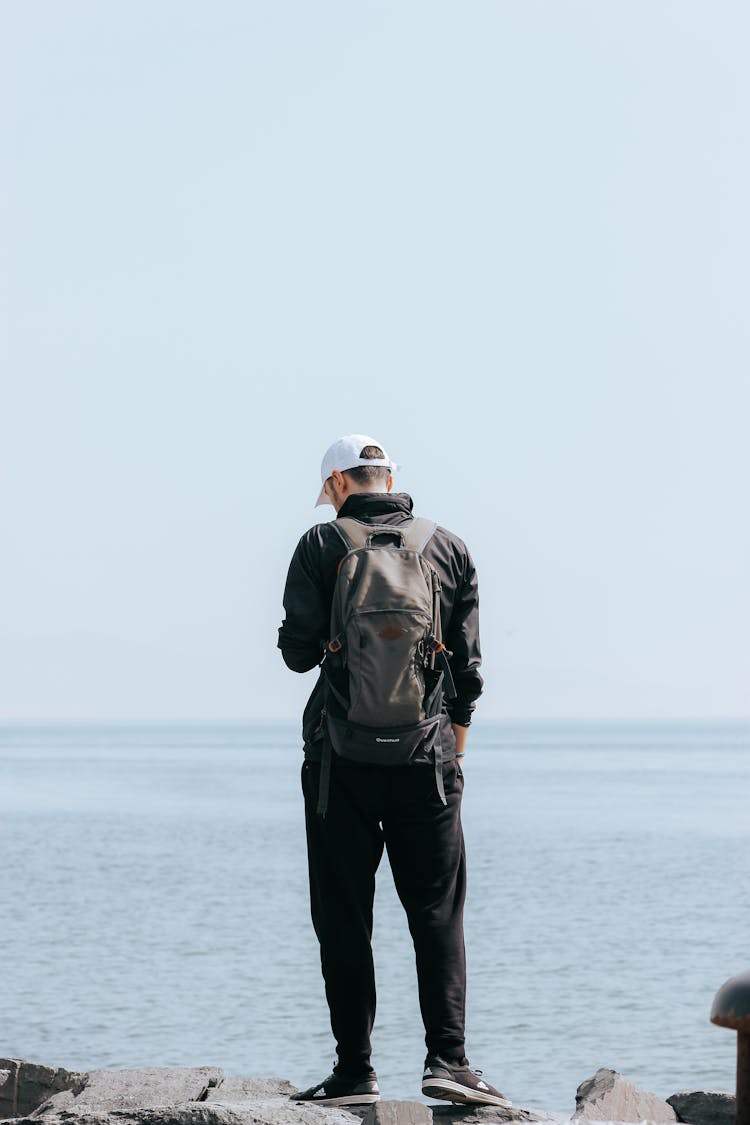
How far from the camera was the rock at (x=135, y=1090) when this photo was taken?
5.31 metres

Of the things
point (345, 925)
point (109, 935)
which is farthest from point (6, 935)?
point (345, 925)

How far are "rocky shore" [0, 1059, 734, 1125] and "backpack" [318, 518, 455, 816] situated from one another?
966mm

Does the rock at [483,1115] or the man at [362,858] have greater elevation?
the man at [362,858]

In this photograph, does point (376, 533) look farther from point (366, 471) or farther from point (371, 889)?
point (371, 889)

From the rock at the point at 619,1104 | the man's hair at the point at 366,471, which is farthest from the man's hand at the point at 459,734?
the rock at the point at 619,1104

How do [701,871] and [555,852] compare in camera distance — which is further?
[555,852]

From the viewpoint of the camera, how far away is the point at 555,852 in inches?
1492

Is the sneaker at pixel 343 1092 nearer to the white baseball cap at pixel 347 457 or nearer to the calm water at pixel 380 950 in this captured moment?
the white baseball cap at pixel 347 457


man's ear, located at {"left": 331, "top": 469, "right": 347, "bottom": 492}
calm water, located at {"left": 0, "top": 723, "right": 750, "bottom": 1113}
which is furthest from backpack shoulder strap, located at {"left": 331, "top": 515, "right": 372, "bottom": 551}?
calm water, located at {"left": 0, "top": 723, "right": 750, "bottom": 1113}

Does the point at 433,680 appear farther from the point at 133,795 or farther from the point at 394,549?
the point at 133,795

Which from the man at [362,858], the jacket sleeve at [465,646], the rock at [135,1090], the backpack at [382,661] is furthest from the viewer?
the rock at [135,1090]

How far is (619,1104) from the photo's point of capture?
548cm

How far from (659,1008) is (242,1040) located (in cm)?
509

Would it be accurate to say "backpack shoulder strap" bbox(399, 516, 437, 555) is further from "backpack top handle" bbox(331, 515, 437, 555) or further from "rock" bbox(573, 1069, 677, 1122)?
"rock" bbox(573, 1069, 677, 1122)
